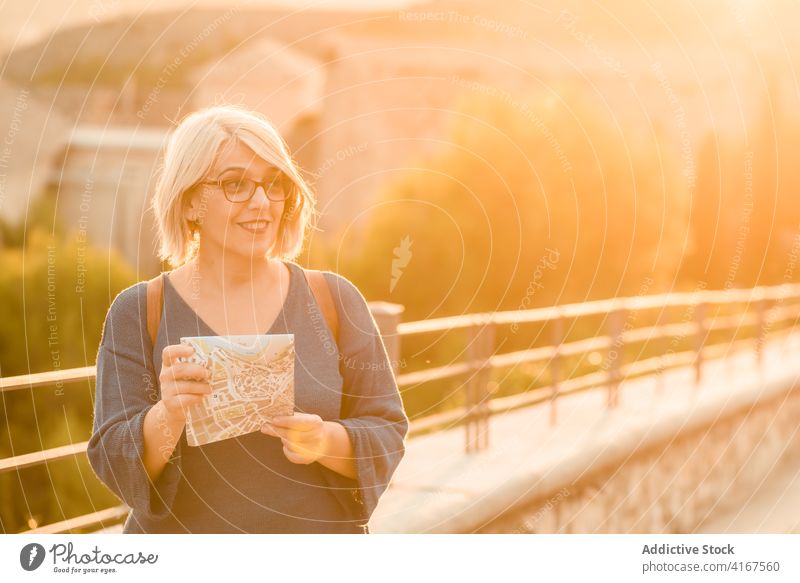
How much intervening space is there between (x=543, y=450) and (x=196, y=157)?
205 centimetres

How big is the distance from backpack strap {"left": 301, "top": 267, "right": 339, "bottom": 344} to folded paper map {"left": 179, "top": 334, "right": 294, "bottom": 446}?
78 mm

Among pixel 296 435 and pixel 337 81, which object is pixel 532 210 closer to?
pixel 337 81

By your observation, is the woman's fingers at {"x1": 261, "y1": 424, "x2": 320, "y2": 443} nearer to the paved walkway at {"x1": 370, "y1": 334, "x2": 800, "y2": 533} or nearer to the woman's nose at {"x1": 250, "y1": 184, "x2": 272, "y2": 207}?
the woman's nose at {"x1": 250, "y1": 184, "x2": 272, "y2": 207}

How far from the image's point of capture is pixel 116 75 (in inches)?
303

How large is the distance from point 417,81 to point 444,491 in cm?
861

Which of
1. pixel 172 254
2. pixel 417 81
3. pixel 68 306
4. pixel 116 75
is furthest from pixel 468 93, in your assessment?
pixel 172 254

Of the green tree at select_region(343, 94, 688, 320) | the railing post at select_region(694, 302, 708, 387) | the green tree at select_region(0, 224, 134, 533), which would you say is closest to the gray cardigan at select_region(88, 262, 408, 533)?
the green tree at select_region(0, 224, 134, 533)

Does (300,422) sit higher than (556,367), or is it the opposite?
(556,367)

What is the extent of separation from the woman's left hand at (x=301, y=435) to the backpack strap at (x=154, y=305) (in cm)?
27

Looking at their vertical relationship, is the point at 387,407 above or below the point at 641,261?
below

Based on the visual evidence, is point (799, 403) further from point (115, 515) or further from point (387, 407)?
point (387, 407)

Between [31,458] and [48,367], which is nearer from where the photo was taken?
[31,458]

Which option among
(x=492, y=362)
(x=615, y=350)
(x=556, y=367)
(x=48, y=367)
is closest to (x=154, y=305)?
(x=492, y=362)

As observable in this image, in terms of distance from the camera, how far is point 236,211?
200cm
